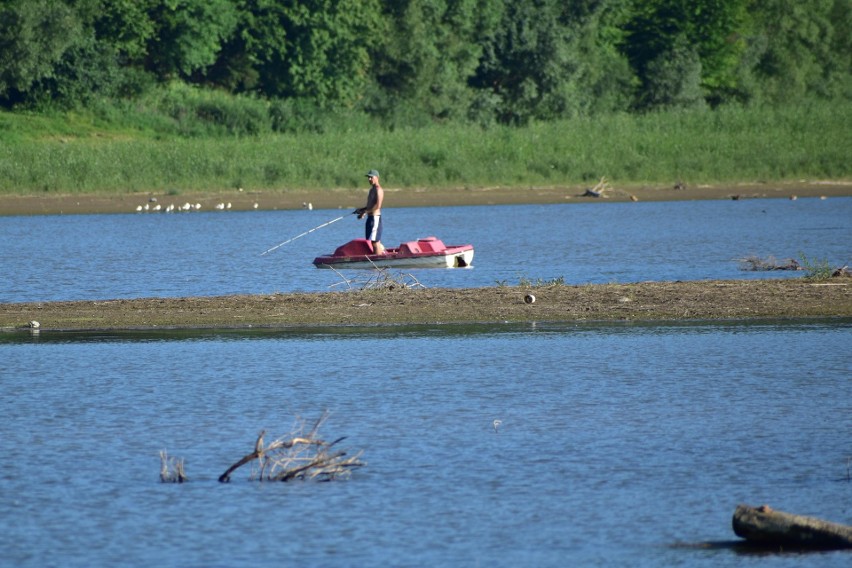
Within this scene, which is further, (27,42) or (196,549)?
(27,42)

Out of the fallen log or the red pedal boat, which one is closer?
the fallen log

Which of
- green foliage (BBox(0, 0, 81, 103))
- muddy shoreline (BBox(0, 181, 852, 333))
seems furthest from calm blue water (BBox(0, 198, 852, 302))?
green foliage (BBox(0, 0, 81, 103))

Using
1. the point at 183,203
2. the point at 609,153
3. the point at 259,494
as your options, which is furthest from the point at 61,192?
the point at 259,494

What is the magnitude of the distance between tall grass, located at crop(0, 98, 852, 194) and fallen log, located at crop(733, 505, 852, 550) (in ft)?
118

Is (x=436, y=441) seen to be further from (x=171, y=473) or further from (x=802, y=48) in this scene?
(x=802, y=48)

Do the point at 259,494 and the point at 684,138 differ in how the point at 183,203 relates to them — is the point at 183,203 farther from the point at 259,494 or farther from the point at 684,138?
the point at 259,494

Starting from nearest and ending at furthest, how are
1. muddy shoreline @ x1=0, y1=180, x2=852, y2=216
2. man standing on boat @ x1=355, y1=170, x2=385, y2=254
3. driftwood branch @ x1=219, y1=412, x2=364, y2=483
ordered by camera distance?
driftwood branch @ x1=219, y1=412, x2=364, y2=483 → man standing on boat @ x1=355, y1=170, x2=385, y2=254 → muddy shoreline @ x1=0, y1=180, x2=852, y2=216

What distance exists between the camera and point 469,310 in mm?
19375

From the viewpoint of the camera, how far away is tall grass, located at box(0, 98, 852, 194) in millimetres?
44312

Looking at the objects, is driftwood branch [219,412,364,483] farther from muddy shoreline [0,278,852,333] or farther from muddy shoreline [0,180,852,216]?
muddy shoreline [0,180,852,216]

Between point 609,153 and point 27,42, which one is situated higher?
point 27,42

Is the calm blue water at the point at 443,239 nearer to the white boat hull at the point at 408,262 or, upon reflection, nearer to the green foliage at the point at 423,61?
the white boat hull at the point at 408,262

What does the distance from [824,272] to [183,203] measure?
2566 centimetres

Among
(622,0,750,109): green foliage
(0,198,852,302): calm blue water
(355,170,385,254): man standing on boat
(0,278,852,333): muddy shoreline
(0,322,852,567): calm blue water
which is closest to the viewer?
(0,322,852,567): calm blue water
